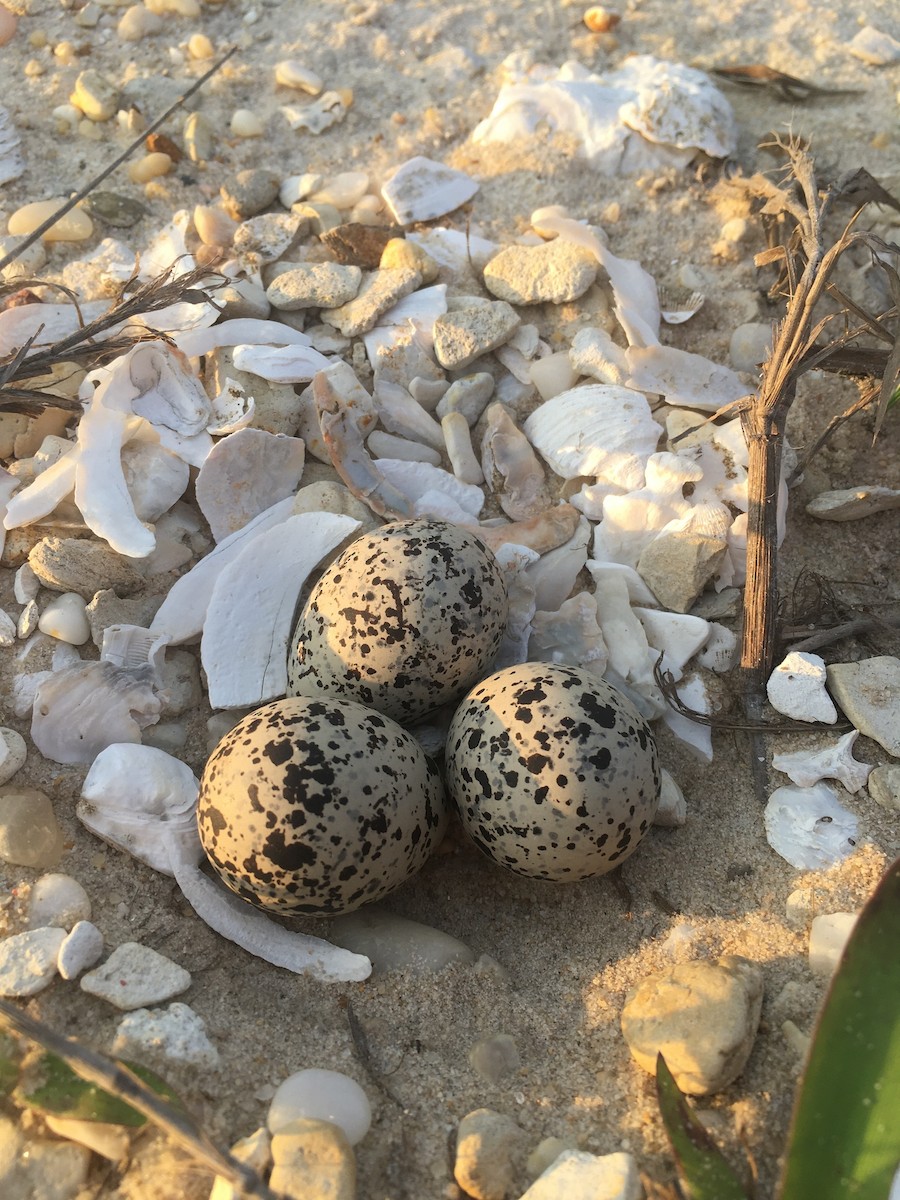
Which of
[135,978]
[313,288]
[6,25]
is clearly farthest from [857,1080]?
[6,25]

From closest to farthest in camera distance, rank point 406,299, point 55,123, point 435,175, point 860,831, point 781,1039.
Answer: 1. point 781,1039
2. point 860,831
3. point 406,299
4. point 435,175
5. point 55,123

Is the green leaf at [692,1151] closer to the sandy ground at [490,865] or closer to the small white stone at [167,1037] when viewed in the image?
the sandy ground at [490,865]

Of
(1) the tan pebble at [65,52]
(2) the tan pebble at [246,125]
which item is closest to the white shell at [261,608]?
(2) the tan pebble at [246,125]

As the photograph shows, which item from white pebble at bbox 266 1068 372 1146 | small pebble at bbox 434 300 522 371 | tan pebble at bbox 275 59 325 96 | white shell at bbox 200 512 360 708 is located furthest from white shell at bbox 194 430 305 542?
tan pebble at bbox 275 59 325 96

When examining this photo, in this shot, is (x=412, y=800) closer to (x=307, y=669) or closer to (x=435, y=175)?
(x=307, y=669)

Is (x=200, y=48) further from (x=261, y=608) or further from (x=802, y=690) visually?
(x=802, y=690)

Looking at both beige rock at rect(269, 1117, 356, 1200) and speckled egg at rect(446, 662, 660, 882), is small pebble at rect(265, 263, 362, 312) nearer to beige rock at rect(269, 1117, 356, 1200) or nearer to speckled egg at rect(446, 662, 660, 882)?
speckled egg at rect(446, 662, 660, 882)

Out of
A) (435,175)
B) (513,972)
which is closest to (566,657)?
(513,972)
